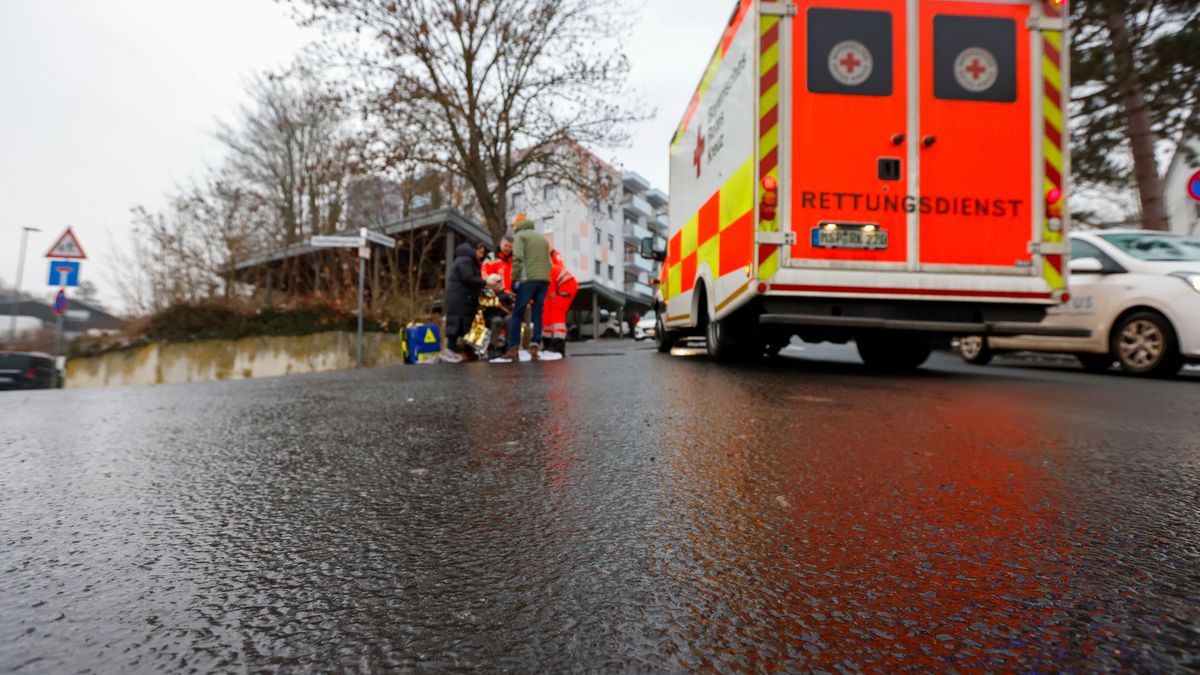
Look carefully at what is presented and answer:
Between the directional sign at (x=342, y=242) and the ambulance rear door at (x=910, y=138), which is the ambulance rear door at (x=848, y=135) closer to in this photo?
the ambulance rear door at (x=910, y=138)

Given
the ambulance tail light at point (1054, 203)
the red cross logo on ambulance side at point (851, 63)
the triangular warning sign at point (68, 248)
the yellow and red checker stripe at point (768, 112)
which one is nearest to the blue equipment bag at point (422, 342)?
the yellow and red checker stripe at point (768, 112)

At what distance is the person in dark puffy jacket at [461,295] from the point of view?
970cm

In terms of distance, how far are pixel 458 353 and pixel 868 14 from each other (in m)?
6.71

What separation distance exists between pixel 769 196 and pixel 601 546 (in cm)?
463

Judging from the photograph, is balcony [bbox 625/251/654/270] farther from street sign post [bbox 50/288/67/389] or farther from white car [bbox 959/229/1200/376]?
white car [bbox 959/229/1200/376]

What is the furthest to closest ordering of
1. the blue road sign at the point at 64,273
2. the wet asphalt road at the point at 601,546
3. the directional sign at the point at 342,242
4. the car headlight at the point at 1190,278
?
the blue road sign at the point at 64,273
the directional sign at the point at 342,242
the car headlight at the point at 1190,278
the wet asphalt road at the point at 601,546

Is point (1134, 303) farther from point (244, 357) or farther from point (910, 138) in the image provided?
point (244, 357)

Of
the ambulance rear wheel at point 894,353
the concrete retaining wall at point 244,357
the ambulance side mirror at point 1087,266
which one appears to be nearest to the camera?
the ambulance rear wheel at point 894,353

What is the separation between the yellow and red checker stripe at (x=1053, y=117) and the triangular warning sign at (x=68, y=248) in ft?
57.1

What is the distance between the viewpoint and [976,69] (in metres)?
5.71

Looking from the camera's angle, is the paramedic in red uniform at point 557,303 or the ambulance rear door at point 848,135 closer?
the ambulance rear door at point 848,135

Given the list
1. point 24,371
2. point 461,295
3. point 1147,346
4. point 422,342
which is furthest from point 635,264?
point 1147,346

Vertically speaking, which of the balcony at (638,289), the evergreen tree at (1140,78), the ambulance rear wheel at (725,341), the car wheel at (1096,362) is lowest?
the car wheel at (1096,362)

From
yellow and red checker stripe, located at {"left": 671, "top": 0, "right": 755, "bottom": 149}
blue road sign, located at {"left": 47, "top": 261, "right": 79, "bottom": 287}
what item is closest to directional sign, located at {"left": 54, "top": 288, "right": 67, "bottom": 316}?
blue road sign, located at {"left": 47, "top": 261, "right": 79, "bottom": 287}
